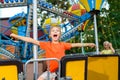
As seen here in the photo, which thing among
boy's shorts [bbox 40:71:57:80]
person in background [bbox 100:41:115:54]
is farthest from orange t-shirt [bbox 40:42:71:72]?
person in background [bbox 100:41:115:54]

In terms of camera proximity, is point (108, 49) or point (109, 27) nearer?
point (108, 49)

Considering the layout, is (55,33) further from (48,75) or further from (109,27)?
(109,27)

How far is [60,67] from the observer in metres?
4.91

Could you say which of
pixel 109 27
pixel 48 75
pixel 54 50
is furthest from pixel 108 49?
pixel 109 27

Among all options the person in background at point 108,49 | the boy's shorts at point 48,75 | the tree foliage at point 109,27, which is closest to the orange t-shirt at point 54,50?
the boy's shorts at point 48,75

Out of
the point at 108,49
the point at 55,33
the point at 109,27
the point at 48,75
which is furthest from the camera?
the point at 109,27

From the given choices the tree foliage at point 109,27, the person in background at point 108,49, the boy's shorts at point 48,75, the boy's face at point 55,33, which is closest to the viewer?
the boy's shorts at point 48,75

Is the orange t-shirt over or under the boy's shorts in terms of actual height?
over

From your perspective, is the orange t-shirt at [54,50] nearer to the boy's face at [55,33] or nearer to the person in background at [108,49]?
the boy's face at [55,33]

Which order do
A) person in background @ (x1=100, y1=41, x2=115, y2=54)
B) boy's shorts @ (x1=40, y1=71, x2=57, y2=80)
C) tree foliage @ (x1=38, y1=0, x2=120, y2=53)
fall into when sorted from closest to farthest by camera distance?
boy's shorts @ (x1=40, y1=71, x2=57, y2=80)
person in background @ (x1=100, y1=41, x2=115, y2=54)
tree foliage @ (x1=38, y1=0, x2=120, y2=53)

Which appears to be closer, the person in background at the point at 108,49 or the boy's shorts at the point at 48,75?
the boy's shorts at the point at 48,75

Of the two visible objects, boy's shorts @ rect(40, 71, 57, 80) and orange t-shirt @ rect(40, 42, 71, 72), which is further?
orange t-shirt @ rect(40, 42, 71, 72)

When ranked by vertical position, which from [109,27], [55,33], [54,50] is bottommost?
[109,27]

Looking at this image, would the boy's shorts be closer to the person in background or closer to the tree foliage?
the person in background
